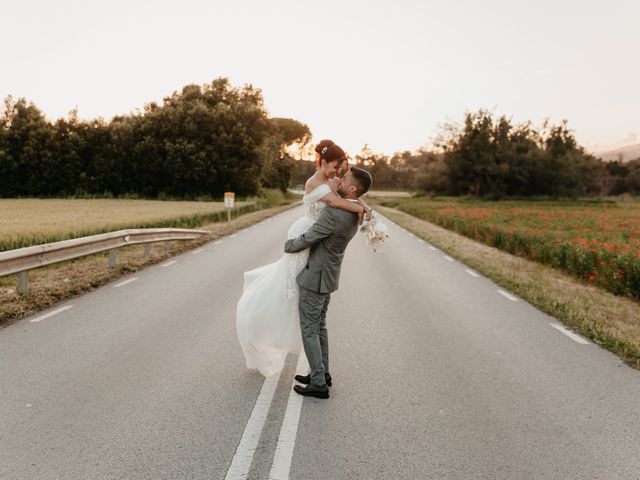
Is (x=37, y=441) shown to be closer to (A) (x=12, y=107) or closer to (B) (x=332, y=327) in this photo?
(B) (x=332, y=327)

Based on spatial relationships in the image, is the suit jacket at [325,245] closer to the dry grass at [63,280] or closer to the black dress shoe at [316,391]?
the black dress shoe at [316,391]

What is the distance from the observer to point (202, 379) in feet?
15.2

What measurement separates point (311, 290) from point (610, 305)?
254 inches

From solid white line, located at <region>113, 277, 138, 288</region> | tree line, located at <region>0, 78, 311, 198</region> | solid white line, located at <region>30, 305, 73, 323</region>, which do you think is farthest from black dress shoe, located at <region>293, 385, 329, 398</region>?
tree line, located at <region>0, 78, 311, 198</region>

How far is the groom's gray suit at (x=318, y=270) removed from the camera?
420 cm

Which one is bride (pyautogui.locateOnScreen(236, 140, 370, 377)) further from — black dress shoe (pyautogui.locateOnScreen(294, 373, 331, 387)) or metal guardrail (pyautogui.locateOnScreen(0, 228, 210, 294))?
metal guardrail (pyautogui.locateOnScreen(0, 228, 210, 294))

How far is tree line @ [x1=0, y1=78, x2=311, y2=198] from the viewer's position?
163ft

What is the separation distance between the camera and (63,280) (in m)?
9.24

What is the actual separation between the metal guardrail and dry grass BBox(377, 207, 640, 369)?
7.70 meters

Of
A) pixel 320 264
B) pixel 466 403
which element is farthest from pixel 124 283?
pixel 466 403

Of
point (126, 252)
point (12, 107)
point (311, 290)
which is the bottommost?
point (126, 252)

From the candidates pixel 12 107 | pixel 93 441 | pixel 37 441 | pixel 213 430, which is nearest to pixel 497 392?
pixel 213 430

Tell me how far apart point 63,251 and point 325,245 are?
20.6 ft

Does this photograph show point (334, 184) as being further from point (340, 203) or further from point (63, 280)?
point (63, 280)
